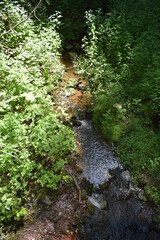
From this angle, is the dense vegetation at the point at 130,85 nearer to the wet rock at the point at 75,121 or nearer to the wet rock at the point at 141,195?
the wet rock at the point at 141,195

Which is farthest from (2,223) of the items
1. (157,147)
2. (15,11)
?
(15,11)

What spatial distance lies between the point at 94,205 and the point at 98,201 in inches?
5.7

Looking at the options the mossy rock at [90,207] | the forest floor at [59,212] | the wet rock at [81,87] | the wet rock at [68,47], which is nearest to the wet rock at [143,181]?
the mossy rock at [90,207]

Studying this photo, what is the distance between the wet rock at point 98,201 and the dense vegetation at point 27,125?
95cm

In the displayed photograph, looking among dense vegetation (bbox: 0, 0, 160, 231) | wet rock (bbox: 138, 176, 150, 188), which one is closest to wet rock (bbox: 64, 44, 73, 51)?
dense vegetation (bbox: 0, 0, 160, 231)

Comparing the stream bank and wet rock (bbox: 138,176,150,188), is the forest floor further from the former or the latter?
wet rock (bbox: 138,176,150,188)

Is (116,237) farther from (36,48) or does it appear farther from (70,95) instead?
(36,48)

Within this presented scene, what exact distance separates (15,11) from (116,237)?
22.5 feet

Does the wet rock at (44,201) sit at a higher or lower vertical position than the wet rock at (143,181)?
lower

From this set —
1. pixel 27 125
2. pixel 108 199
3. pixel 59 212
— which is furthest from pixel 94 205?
pixel 27 125

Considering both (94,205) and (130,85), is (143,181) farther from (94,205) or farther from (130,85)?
(130,85)

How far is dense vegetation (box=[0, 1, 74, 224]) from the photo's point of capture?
13.5 ft

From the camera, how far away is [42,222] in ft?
14.2

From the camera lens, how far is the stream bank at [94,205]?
436 centimetres
